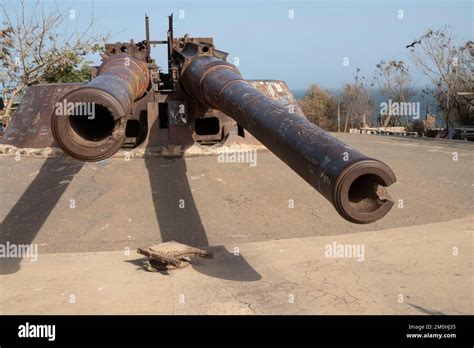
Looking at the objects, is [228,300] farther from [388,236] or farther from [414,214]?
[414,214]

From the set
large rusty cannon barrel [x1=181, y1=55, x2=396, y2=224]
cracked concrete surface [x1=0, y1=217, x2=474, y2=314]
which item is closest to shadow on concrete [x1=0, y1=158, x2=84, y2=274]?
cracked concrete surface [x1=0, y1=217, x2=474, y2=314]

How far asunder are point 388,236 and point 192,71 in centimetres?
246

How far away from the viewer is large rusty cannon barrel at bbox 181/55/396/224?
2.49 meters

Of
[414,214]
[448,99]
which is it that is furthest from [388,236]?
[448,99]

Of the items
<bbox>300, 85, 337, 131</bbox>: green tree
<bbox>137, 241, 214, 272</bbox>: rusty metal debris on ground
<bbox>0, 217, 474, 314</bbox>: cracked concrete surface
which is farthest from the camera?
<bbox>300, 85, 337, 131</bbox>: green tree

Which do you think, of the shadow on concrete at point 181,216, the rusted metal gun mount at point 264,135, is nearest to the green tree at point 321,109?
the shadow on concrete at point 181,216

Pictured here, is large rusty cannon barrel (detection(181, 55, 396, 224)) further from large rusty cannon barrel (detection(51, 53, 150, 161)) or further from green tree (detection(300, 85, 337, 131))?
green tree (detection(300, 85, 337, 131))

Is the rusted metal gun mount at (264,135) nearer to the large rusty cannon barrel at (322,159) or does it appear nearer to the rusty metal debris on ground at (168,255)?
the large rusty cannon barrel at (322,159)

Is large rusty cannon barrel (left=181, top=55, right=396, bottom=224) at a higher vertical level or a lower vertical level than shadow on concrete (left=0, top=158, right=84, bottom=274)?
higher

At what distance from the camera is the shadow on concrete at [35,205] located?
559 cm

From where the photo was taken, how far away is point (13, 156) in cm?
778

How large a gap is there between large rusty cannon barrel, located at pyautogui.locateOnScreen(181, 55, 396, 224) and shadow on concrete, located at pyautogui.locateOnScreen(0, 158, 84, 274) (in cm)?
269

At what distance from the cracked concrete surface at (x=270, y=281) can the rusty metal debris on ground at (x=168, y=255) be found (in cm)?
7

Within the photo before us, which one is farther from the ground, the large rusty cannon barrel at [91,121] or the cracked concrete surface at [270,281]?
the large rusty cannon barrel at [91,121]
